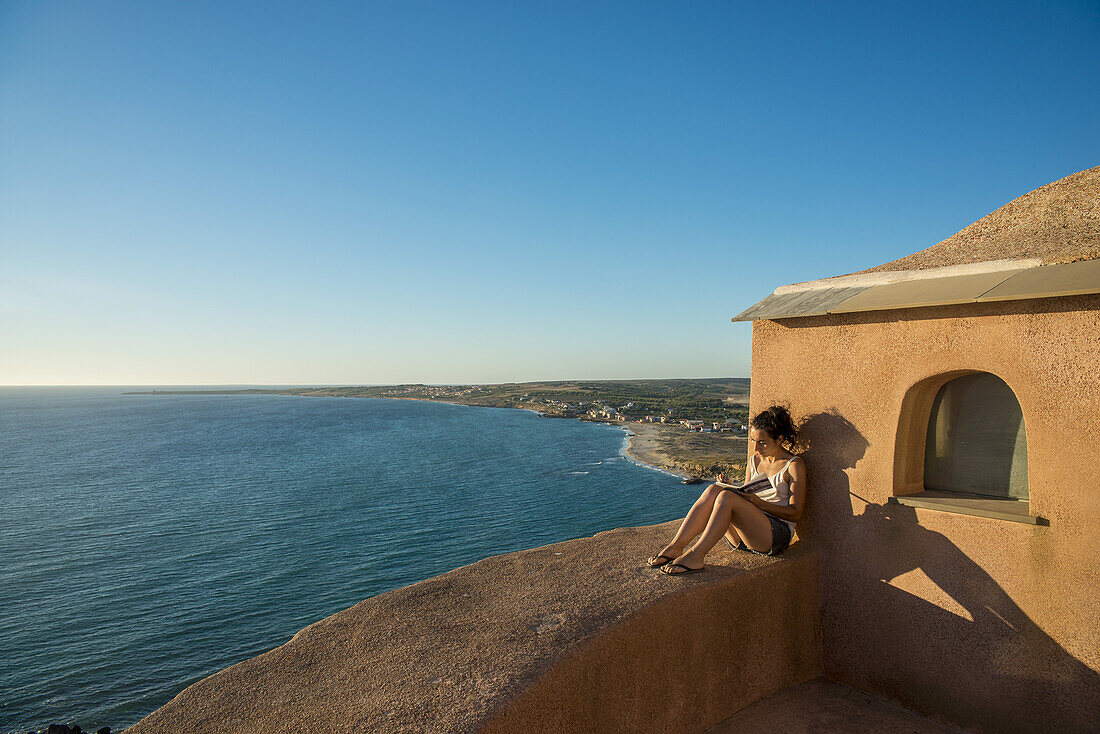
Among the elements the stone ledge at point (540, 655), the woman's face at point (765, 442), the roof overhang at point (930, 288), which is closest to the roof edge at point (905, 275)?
the roof overhang at point (930, 288)

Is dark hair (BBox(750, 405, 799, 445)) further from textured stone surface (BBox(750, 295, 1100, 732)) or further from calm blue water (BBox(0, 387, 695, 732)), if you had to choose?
calm blue water (BBox(0, 387, 695, 732))

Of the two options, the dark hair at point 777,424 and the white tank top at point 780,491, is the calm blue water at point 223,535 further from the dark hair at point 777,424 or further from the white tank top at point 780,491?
the dark hair at point 777,424

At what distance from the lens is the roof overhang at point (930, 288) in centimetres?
331

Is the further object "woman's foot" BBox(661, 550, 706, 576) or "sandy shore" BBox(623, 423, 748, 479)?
"sandy shore" BBox(623, 423, 748, 479)

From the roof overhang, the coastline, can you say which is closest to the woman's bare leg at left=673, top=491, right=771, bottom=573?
the roof overhang

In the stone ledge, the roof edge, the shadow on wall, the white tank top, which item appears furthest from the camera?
the white tank top

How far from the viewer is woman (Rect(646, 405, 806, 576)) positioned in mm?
4137

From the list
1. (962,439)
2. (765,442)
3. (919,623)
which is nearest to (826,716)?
(919,623)

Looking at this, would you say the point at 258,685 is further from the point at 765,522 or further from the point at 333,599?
the point at 333,599

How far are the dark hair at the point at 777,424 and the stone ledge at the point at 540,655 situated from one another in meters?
0.90

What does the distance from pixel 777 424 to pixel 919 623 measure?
1628mm

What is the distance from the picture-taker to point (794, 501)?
450 centimetres

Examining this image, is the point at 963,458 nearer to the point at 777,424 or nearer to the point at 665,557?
the point at 777,424

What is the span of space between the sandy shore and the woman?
133 feet
